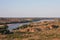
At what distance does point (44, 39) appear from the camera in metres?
22.4

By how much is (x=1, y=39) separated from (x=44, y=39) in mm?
7006

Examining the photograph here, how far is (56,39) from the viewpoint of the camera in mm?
22062

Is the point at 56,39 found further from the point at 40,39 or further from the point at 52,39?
the point at 40,39

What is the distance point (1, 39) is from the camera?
82.0 ft

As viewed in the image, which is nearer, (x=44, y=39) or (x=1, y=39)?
(x=44, y=39)

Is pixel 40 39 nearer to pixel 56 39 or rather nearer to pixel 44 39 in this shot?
pixel 44 39

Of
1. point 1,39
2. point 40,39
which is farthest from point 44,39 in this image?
point 1,39

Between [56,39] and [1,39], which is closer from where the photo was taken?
[56,39]

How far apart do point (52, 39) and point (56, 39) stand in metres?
0.55

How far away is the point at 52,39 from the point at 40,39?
1.70m

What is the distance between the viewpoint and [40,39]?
889 inches

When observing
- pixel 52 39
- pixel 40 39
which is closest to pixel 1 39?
pixel 40 39

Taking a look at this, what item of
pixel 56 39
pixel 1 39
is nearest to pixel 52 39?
pixel 56 39

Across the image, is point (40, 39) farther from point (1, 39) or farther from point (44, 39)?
point (1, 39)
